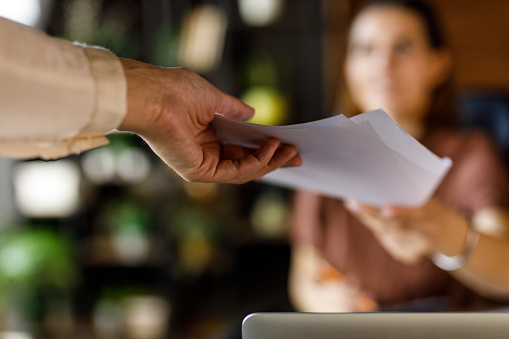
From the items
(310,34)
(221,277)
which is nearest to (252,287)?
(221,277)

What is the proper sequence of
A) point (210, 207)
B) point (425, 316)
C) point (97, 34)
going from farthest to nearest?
point (210, 207) → point (97, 34) → point (425, 316)

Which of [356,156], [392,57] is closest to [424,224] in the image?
[356,156]

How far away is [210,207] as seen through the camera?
8.39 feet

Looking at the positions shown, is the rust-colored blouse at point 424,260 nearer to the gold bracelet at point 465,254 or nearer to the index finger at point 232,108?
the gold bracelet at point 465,254

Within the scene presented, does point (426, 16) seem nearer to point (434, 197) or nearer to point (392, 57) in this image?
point (392, 57)

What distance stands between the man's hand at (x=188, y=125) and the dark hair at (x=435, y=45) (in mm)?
902

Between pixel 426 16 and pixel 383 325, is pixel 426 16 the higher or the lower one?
the higher one

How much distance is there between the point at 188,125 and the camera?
0.51m

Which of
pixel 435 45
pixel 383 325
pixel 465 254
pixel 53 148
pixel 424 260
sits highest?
pixel 435 45

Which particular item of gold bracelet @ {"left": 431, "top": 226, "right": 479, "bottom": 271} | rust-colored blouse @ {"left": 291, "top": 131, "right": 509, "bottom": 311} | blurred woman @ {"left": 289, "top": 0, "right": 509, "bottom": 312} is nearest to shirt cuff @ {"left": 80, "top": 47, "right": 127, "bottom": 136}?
gold bracelet @ {"left": 431, "top": 226, "right": 479, "bottom": 271}

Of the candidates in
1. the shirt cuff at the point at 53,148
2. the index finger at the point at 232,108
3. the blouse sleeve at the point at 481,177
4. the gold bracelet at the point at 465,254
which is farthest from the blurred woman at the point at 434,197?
the shirt cuff at the point at 53,148

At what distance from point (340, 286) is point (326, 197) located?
26 cm

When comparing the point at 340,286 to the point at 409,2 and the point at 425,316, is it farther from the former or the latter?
the point at 425,316

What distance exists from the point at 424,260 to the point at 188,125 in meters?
0.99
